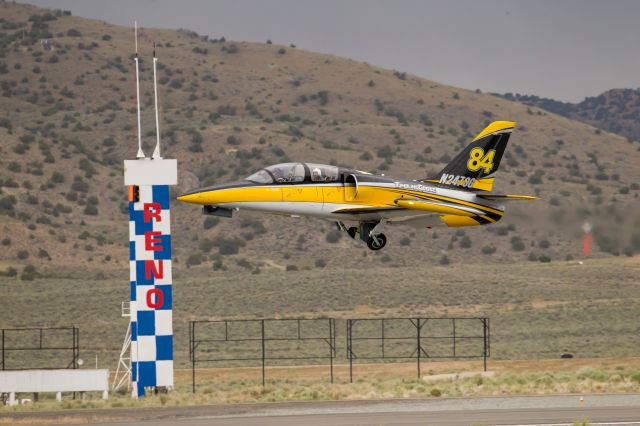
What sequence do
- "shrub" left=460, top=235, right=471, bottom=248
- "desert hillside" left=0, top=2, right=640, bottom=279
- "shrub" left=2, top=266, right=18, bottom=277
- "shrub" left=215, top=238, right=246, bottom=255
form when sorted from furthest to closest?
1. "shrub" left=460, top=235, right=471, bottom=248
2. "shrub" left=215, top=238, right=246, bottom=255
3. "desert hillside" left=0, top=2, right=640, bottom=279
4. "shrub" left=2, top=266, right=18, bottom=277

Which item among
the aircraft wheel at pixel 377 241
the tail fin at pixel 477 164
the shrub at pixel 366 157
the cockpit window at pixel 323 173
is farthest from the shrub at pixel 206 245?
the cockpit window at pixel 323 173

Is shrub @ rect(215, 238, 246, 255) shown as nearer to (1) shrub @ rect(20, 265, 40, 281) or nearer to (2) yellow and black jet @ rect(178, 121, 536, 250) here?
(1) shrub @ rect(20, 265, 40, 281)

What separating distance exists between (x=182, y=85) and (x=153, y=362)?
5415 inches

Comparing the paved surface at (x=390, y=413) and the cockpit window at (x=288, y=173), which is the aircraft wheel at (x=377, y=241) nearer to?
the cockpit window at (x=288, y=173)

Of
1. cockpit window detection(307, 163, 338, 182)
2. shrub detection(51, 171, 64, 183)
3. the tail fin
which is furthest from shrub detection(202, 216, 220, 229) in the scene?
cockpit window detection(307, 163, 338, 182)

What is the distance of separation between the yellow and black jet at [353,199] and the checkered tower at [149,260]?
8850mm

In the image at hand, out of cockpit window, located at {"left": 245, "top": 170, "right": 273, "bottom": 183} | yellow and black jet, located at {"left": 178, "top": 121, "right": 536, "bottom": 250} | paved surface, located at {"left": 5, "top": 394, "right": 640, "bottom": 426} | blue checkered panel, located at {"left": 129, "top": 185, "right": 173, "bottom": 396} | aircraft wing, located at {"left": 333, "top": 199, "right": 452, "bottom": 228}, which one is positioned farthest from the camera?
blue checkered panel, located at {"left": 129, "top": 185, "right": 173, "bottom": 396}

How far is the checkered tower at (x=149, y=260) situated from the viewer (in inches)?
1893

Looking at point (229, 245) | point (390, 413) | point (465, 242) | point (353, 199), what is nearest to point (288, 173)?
point (353, 199)

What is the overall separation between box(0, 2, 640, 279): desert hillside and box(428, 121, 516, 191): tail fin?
16.1m

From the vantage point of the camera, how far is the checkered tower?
1893 inches

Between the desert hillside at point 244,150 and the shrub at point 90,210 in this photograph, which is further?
the shrub at point 90,210

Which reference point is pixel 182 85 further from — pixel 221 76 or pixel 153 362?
pixel 153 362

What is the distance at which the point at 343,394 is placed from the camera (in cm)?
5128
